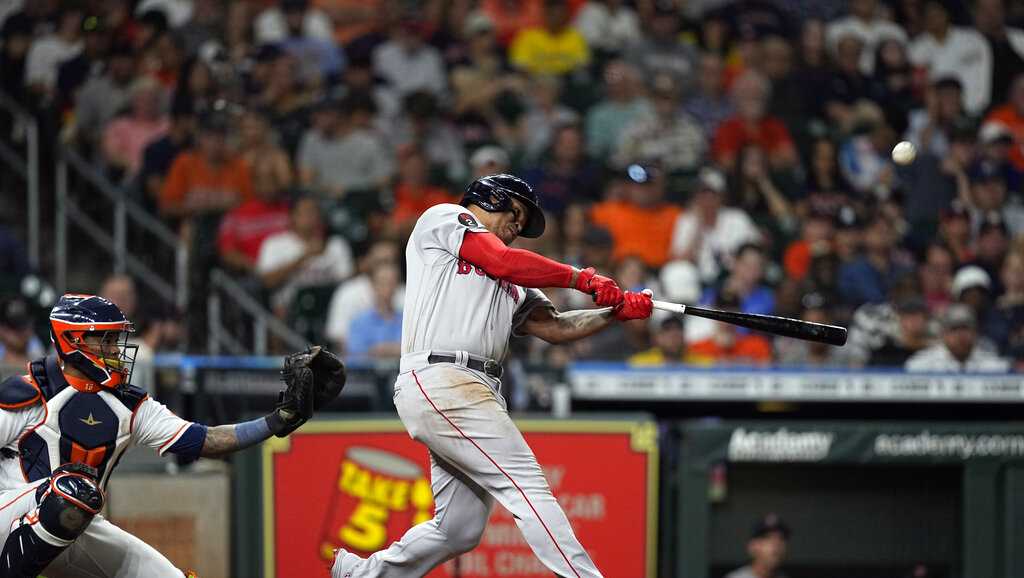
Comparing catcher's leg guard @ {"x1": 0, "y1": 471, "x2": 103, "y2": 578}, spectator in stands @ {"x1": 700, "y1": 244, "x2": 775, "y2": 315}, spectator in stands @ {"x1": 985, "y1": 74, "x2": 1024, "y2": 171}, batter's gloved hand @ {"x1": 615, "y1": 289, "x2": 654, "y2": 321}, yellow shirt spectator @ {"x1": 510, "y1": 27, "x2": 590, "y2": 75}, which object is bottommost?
catcher's leg guard @ {"x1": 0, "y1": 471, "x2": 103, "y2": 578}

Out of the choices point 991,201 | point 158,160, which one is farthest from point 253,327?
point 991,201

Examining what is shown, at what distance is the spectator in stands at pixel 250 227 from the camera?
9.83m

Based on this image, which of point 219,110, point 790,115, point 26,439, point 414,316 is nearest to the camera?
point 26,439

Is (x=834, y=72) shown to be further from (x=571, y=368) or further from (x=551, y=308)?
(x=551, y=308)

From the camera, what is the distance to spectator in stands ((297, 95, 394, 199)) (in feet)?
34.6

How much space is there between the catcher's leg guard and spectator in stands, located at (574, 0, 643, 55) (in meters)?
8.30

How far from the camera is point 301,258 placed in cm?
975

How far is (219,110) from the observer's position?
9.20 metres

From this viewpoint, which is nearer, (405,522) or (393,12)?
(405,522)

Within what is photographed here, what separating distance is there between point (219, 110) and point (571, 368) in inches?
132

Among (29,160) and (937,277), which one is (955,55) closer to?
(937,277)

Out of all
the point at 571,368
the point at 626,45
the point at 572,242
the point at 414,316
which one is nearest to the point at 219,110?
the point at 572,242

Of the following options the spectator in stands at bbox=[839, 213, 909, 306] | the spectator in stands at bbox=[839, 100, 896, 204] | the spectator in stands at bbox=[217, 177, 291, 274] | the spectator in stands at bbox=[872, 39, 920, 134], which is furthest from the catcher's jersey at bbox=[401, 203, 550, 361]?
the spectator in stands at bbox=[872, 39, 920, 134]

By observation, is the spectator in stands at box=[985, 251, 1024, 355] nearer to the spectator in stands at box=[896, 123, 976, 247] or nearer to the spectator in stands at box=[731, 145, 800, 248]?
the spectator in stands at box=[896, 123, 976, 247]
